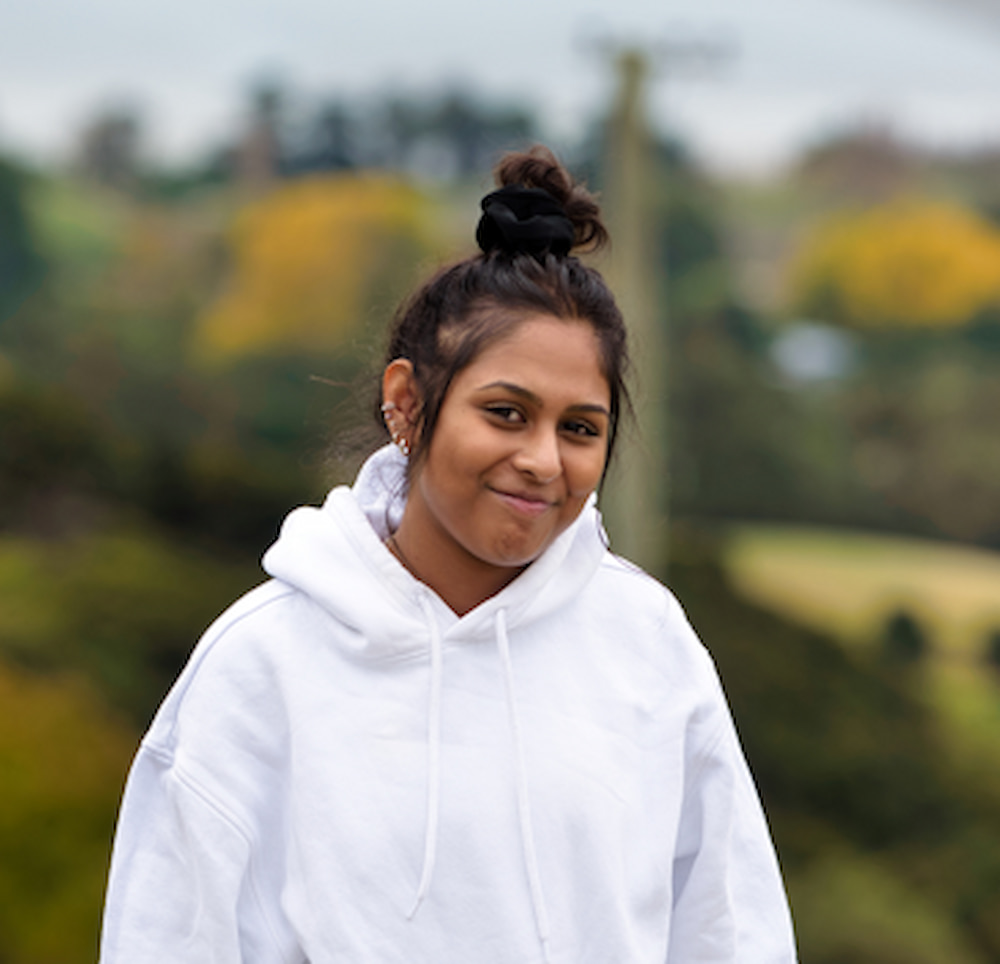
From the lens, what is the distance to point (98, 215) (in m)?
6.27

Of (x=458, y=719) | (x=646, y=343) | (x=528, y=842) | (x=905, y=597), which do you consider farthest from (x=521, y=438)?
(x=905, y=597)

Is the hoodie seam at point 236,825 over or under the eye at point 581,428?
under

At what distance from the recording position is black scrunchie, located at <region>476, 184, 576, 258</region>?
1.47m

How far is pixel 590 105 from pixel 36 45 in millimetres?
2635

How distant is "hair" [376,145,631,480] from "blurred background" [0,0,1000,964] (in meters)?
4.41

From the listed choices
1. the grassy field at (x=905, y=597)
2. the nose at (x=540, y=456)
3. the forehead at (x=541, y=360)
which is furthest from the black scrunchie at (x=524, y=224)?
the grassy field at (x=905, y=597)

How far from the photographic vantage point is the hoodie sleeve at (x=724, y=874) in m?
1.55

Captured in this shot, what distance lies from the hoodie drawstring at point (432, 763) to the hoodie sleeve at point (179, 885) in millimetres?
175

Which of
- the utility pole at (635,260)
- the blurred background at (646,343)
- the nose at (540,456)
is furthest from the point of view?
the utility pole at (635,260)

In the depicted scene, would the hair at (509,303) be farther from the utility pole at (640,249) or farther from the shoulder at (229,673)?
the utility pole at (640,249)

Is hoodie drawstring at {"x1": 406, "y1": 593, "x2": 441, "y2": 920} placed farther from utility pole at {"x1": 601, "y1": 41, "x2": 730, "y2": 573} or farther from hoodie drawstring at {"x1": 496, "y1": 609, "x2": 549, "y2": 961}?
utility pole at {"x1": 601, "y1": 41, "x2": 730, "y2": 573}

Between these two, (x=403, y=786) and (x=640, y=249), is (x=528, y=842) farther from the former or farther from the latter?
(x=640, y=249)

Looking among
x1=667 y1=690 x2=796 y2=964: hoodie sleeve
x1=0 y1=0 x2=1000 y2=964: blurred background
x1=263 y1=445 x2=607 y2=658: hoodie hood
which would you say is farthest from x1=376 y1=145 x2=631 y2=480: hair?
x1=0 y1=0 x2=1000 y2=964: blurred background

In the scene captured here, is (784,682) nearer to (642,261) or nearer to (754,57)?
(642,261)
